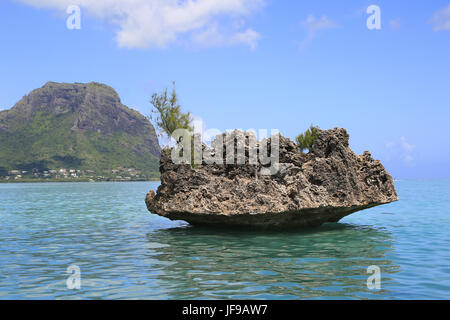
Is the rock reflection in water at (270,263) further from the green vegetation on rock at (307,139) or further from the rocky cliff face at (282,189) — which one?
the green vegetation on rock at (307,139)

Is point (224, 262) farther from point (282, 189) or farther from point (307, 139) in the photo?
point (307, 139)

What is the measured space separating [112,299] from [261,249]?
706 centimetres

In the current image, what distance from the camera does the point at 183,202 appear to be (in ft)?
62.4

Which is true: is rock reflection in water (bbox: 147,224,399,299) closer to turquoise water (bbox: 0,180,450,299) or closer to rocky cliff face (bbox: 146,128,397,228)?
turquoise water (bbox: 0,180,450,299)

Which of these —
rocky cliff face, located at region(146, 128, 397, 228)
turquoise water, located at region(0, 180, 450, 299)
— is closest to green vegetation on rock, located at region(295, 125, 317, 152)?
rocky cliff face, located at region(146, 128, 397, 228)

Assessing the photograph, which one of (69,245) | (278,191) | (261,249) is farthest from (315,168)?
(69,245)

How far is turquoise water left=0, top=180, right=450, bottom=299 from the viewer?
9523 mm

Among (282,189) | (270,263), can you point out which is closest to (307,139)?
(282,189)

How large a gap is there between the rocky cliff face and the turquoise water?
0.91m

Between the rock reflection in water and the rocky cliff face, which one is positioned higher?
the rocky cliff face

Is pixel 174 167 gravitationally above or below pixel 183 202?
above

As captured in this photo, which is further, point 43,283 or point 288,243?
point 288,243
